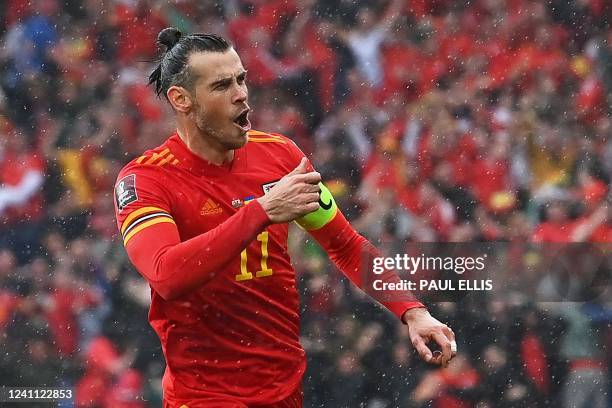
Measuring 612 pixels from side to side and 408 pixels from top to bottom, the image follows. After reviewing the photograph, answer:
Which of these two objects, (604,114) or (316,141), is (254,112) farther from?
(604,114)

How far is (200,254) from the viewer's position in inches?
109

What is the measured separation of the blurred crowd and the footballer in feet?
7.67

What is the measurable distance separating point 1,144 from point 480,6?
2658mm

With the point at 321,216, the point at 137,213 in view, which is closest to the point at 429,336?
the point at 321,216

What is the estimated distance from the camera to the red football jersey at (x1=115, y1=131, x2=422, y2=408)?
3172 mm

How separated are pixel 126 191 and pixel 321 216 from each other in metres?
0.63

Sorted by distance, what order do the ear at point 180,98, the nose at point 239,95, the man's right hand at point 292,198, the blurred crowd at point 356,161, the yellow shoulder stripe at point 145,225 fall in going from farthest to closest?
the blurred crowd at point 356,161 → the ear at point 180,98 → the nose at point 239,95 → the yellow shoulder stripe at point 145,225 → the man's right hand at point 292,198

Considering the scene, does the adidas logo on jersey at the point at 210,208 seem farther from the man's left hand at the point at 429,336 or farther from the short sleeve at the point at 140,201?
the man's left hand at the point at 429,336

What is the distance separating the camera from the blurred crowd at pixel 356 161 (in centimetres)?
564

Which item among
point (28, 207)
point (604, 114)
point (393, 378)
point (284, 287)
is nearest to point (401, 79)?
point (604, 114)

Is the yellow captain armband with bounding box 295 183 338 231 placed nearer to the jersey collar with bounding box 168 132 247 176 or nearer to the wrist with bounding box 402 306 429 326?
the jersey collar with bounding box 168 132 247 176

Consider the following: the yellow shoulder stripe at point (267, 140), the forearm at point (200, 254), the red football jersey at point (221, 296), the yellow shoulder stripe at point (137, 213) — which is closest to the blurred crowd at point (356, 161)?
the yellow shoulder stripe at point (267, 140)

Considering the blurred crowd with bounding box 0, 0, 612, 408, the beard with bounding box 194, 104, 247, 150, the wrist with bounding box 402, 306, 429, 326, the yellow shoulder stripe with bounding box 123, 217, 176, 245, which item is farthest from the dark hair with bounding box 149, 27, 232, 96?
the blurred crowd with bounding box 0, 0, 612, 408

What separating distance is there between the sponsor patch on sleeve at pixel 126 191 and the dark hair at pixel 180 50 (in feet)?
1.18
